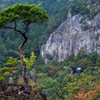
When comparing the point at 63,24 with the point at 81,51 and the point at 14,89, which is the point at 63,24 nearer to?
the point at 81,51

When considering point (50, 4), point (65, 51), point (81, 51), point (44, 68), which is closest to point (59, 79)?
point (44, 68)

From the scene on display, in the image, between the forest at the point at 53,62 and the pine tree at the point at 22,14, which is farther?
the forest at the point at 53,62

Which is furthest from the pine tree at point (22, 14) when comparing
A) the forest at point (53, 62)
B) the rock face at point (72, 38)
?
the rock face at point (72, 38)

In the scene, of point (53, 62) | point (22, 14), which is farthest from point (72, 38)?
point (22, 14)

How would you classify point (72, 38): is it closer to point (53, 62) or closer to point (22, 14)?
point (53, 62)

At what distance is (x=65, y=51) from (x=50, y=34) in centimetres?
1016

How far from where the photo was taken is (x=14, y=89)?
8750 mm

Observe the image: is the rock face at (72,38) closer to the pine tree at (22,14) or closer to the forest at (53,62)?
the forest at (53,62)

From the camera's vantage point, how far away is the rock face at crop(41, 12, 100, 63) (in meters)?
46.3

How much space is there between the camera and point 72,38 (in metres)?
50.0

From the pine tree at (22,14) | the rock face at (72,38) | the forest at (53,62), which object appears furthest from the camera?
the rock face at (72,38)

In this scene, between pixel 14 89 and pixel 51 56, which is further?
pixel 51 56

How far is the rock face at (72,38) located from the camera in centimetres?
4626

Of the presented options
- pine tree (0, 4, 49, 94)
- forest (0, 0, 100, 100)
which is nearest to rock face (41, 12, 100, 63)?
forest (0, 0, 100, 100)
